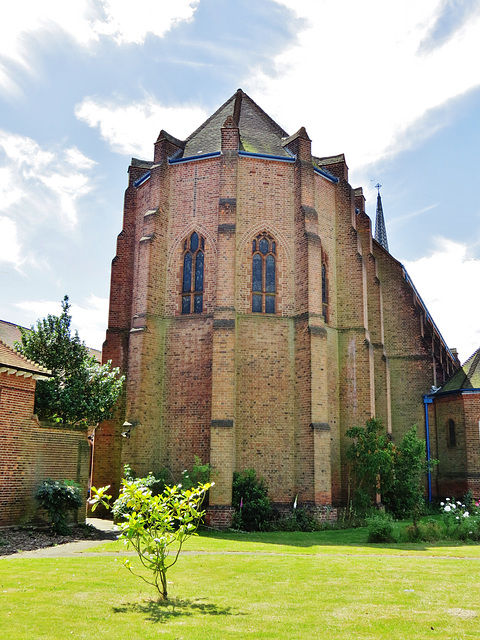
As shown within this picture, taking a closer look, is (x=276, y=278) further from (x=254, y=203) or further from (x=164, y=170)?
(x=164, y=170)

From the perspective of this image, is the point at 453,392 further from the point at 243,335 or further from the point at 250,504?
the point at 250,504

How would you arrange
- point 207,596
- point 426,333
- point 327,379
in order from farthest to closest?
1. point 426,333
2. point 327,379
3. point 207,596

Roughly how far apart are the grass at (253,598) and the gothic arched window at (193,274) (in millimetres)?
10443

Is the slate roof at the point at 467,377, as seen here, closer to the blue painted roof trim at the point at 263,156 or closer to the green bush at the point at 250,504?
the green bush at the point at 250,504

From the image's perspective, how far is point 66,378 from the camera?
18797 mm

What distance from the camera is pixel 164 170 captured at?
22328mm

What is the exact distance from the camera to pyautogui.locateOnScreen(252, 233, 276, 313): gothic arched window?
2111 centimetres

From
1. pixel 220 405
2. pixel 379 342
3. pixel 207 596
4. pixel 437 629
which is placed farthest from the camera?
pixel 379 342

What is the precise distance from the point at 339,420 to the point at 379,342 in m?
5.04

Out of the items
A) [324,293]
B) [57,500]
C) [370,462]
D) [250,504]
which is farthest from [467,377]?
[57,500]

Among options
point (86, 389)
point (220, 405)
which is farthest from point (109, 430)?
point (220, 405)

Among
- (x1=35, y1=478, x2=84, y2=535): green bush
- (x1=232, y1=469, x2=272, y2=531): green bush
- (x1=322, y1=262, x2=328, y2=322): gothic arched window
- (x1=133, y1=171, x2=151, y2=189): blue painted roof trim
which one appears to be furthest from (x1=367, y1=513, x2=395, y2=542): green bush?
(x1=133, y1=171, x2=151, y2=189): blue painted roof trim

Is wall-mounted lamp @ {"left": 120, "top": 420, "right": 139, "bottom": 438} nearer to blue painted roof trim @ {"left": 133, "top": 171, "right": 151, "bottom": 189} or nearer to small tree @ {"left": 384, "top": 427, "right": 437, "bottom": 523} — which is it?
small tree @ {"left": 384, "top": 427, "right": 437, "bottom": 523}

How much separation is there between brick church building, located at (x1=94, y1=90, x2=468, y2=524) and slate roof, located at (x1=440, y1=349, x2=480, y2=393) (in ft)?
13.3
